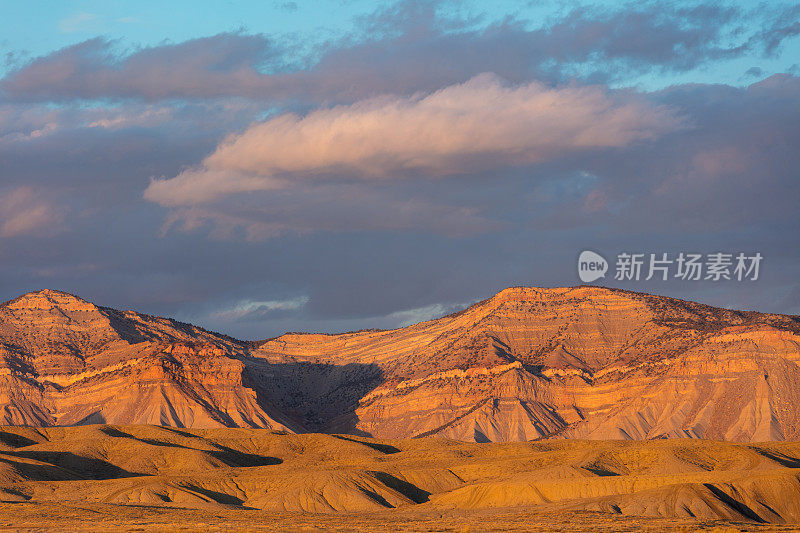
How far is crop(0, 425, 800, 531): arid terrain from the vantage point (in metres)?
96.4

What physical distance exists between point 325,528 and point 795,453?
283 ft

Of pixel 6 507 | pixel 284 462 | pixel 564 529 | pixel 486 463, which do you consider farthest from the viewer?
pixel 284 462

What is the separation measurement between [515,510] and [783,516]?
2287 centimetres

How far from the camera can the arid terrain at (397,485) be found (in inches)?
3794

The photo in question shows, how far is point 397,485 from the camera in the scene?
5551 inches

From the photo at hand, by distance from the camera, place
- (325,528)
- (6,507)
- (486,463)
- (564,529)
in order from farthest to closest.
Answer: (486,463)
(6,507)
(325,528)
(564,529)

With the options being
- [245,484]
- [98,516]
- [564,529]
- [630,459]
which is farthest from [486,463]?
[564,529]

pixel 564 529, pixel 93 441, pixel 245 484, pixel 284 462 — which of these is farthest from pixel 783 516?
pixel 93 441

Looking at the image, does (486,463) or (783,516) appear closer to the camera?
(783,516)

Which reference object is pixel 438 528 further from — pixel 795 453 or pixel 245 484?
pixel 795 453

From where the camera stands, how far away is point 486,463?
15338 centimetres

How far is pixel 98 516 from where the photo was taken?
102 m

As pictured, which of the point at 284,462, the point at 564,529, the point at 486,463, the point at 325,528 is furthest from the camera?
the point at 284,462

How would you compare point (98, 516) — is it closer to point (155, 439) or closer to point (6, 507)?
point (6, 507)
